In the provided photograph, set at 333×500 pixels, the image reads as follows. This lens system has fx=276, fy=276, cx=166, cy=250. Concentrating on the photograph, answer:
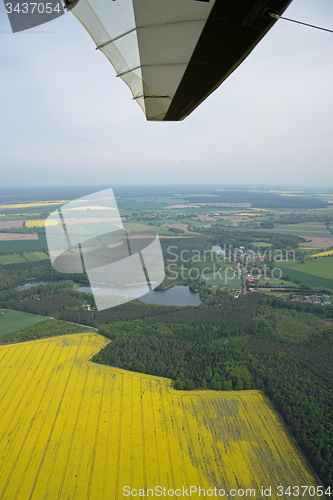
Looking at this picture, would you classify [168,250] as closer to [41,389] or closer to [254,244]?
[254,244]

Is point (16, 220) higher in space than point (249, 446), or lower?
higher

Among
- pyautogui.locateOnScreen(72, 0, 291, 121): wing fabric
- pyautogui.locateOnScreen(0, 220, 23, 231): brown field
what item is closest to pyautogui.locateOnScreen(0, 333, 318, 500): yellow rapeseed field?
pyautogui.locateOnScreen(72, 0, 291, 121): wing fabric

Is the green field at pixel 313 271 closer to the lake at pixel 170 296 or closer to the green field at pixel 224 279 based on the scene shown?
the green field at pixel 224 279

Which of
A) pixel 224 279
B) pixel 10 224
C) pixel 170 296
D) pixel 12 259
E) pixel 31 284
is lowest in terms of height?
pixel 170 296

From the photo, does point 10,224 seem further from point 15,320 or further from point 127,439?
point 127,439

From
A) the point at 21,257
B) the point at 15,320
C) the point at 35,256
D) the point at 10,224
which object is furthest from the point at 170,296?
the point at 10,224

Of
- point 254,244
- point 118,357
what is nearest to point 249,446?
point 118,357

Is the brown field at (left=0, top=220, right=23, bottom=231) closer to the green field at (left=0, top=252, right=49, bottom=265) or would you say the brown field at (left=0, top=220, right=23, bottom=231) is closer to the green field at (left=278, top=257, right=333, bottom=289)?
the green field at (left=0, top=252, right=49, bottom=265)
